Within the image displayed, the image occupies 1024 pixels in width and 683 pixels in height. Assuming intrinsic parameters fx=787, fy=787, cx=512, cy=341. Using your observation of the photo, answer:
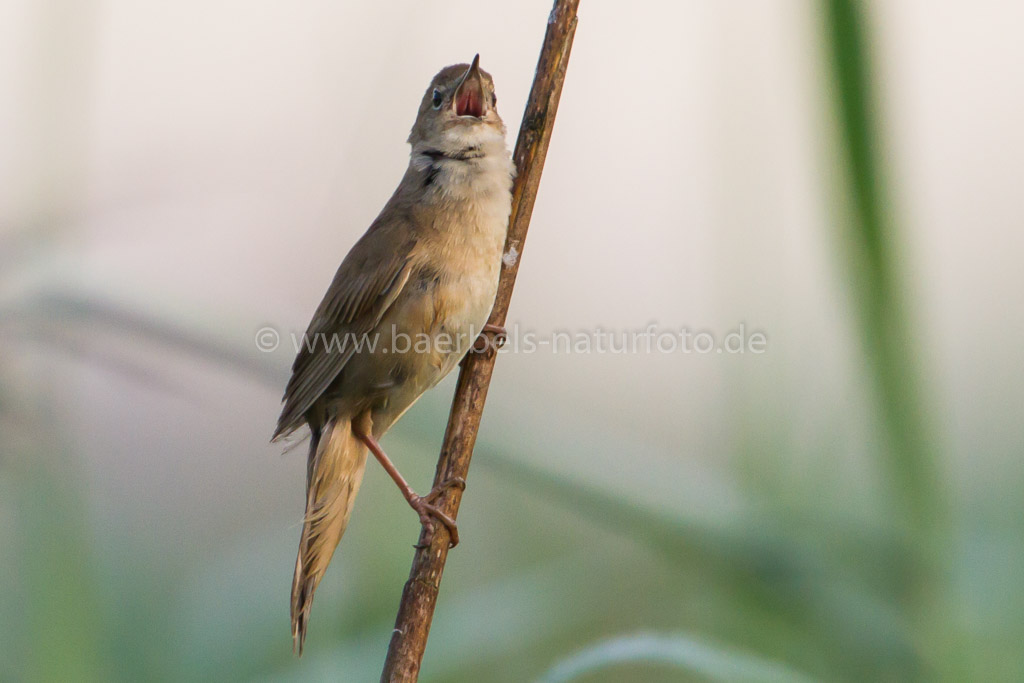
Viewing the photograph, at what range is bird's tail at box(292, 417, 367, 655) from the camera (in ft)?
5.57

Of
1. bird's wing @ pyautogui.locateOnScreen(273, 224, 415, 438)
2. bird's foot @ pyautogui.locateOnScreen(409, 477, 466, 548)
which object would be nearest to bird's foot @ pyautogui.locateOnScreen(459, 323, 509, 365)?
bird's wing @ pyautogui.locateOnScreen(273, 224, 415, 438)

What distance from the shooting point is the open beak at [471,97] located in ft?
6.00

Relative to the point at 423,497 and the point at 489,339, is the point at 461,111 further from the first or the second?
the point at 423,497

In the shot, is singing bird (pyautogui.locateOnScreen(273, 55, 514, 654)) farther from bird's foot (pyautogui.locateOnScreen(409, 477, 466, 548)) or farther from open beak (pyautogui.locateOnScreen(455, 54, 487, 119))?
bird's foot (pyautogui.locateOnScreen(409, 477, 466, 548))

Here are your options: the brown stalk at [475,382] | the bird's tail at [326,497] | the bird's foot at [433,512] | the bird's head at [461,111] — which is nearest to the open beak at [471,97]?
the bird's head at [461,111]

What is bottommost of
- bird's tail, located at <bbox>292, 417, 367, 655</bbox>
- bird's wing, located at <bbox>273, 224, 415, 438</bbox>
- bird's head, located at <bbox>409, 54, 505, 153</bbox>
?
bird's tail, located at <bbox>292, 417, 367, 655</bbox>

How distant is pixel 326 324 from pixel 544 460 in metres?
0.93

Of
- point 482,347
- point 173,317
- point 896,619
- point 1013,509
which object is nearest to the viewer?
point 896,619

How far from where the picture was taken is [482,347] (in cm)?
171

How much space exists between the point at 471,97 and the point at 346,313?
1.92 feet

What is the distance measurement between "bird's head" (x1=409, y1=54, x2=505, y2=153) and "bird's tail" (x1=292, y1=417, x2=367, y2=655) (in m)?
0.71

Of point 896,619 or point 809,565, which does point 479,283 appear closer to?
point 809,565

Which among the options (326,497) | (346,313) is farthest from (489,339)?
(326,497)

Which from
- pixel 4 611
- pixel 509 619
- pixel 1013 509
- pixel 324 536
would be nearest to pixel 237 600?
pixel 324 536
